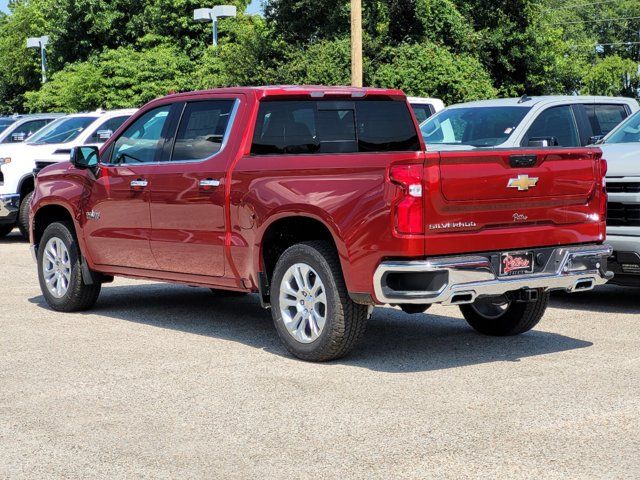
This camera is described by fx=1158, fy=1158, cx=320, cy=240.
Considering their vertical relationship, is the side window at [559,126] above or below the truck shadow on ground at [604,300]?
above

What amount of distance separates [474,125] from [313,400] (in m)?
6.93

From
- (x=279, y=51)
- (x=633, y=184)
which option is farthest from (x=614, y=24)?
(x=633, y=184)

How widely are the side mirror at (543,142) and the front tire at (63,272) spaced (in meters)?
4.27

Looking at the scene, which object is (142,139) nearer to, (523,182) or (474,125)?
(523,182)

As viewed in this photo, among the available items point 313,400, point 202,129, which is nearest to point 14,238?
A: point 202,129

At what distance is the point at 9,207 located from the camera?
17484mm

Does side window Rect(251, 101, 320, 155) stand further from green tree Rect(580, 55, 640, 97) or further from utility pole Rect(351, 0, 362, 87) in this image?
green tree Rect(580, 55, 640, 97)

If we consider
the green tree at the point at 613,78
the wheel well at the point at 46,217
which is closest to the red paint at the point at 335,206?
the wheel well at the point at 46,217

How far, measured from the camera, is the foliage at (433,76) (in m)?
33.3

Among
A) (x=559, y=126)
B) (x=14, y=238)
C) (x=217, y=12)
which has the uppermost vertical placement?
(x=217, y=12)

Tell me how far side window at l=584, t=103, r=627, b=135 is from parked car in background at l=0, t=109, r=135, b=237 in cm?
745

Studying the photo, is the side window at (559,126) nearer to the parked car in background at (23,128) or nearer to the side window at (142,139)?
the side window at (142,139)

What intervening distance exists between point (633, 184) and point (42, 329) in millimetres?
5177

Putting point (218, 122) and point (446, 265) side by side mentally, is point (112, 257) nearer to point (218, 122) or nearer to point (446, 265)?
point (218, 122)
